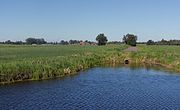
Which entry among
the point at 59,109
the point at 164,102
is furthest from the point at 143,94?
the point at 59,109

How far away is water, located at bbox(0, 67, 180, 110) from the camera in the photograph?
27.9 m

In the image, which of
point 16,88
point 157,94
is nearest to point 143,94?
point 157,94

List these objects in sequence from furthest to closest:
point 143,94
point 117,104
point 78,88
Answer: point 78,88
point 143,94
point 117,104

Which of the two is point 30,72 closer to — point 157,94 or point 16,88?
point 16,88

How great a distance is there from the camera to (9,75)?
39.4 metres

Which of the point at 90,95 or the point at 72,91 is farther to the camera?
the point at 72,91

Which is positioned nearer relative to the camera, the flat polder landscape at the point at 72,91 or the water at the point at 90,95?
the water at the point at 90,95

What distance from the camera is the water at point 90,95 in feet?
91.7

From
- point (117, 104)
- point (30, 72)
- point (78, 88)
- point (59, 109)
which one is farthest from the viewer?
point (30, 72)

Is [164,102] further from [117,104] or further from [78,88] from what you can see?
[78,88]

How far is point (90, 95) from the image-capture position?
3278 centimetres

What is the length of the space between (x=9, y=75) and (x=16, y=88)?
14.1ft

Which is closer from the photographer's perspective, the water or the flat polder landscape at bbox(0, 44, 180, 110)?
the water

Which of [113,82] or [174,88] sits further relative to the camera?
[113,82]
